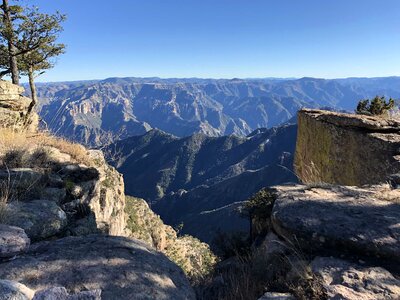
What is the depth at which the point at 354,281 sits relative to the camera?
4113mm

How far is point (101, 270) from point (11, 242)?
1337 millimetres

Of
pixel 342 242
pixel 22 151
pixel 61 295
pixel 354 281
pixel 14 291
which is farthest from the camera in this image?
pixel 22 151

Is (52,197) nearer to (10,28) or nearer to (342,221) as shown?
(342,221)

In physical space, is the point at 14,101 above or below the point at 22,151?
above

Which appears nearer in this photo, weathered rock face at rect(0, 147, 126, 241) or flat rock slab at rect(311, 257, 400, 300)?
flat rock slab at rect(311, 257, 400, 300)

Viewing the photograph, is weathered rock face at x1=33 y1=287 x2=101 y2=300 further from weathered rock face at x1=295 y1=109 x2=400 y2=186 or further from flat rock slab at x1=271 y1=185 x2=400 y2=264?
weathered rock face at x1=295 y1=109 x2=400 y2=186

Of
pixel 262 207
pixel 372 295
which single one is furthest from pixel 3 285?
pixel 262 207

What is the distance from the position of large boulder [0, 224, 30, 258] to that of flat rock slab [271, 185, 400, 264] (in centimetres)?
385

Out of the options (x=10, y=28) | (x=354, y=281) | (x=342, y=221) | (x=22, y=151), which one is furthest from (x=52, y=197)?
(x=10, y=28)

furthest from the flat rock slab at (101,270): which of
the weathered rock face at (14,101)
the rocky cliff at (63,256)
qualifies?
the weathered rock face at (14,101)

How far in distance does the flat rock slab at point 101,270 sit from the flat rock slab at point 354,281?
1.72 m

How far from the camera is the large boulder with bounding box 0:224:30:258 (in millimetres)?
4500

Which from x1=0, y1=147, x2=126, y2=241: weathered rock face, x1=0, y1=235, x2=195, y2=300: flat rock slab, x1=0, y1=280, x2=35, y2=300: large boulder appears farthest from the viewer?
x1=0, y1=147, x2=126, y2=241: weathered rock face

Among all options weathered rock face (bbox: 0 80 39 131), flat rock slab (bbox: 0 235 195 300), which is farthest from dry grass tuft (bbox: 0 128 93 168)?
weathered rock face (bbox: 0 80 39 131)
